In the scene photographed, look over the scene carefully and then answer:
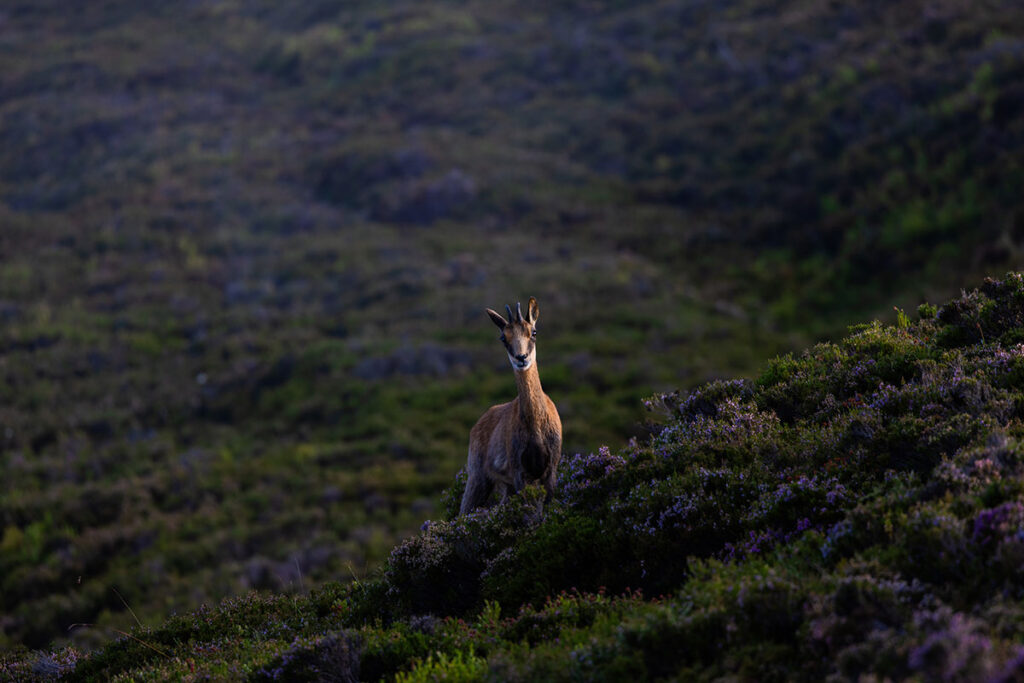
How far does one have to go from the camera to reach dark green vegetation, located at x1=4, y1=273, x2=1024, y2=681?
4.57m

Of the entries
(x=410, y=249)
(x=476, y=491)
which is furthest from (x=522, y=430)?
(x=410, y=249)

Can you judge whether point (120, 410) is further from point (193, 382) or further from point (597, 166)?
point (597, 166)

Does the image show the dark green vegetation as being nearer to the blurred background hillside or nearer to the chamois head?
the chamois head

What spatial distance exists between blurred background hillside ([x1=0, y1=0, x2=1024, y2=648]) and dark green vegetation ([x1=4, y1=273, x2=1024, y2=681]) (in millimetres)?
2218

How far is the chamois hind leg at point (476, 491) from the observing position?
876cm

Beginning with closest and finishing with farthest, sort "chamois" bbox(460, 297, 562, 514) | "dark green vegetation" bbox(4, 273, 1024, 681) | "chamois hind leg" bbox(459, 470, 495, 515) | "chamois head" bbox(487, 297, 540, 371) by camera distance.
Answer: "dark green vegetation" bbox(4, 273, 1024, 681), "chamois head" bbox(487, 297, 540, 371), "chamois" bbox(460, 297, 562, 514), "chamois hind leg" bbox(459, 470, 495, 515)

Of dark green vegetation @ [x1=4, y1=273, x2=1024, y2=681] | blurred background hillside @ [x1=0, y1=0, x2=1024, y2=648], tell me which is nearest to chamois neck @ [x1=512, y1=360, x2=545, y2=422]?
dark green vegetation @ [x1=4, y1=273, x2=1024, y2=681]

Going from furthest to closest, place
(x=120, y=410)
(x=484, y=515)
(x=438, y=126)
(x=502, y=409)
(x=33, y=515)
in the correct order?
(x=438, y=126) < (x=120, y=410) < (x=33, y=515) < (x=502, y=409) < (x=484, y=515)

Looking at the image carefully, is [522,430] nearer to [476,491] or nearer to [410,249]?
[476,491]

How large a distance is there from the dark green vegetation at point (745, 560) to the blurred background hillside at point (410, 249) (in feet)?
7.28

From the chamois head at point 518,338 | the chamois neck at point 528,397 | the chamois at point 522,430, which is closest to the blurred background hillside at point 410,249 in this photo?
the chamois at point 522,430

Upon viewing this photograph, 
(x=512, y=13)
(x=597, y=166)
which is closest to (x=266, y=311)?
(x=597, y=166)

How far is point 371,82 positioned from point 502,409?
170 ft

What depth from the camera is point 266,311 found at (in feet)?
104
